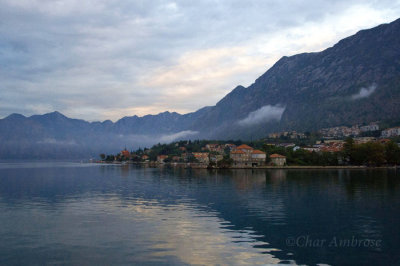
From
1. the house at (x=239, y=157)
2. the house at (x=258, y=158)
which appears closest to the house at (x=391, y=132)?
the house at (x=258, y=158)

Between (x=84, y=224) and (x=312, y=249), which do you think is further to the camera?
(x=84, y=224)

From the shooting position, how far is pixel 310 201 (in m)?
38.6

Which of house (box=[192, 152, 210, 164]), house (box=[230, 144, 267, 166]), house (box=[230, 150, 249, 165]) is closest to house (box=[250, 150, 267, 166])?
house (box=[230, 144, 267, 166])

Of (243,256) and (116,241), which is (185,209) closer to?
(116,241)

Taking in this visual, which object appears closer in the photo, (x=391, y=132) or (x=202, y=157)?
(x=202, y=157)

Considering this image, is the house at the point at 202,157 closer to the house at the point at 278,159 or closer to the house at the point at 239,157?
the house at the point at 239,157

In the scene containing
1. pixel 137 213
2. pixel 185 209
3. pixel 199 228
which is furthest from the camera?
pixel 185 209

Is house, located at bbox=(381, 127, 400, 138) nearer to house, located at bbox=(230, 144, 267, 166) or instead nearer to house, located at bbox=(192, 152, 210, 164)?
house, located at bbox=(230, 144, 267, 166)

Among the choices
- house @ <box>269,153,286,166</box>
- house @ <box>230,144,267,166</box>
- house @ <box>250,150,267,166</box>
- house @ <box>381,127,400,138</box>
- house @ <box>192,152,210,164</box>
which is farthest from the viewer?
house @ <box>381,127,400,138</box>

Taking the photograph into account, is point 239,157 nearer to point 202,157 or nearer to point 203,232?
point 202,157

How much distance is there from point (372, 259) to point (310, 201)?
2068 centimetres

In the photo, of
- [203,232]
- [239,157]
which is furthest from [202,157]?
[203,232]

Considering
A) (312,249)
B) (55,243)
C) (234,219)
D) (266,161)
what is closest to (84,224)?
(55,243)

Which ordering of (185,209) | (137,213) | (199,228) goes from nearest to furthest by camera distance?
1. (199,228)
2. (137,213)
3. (185,209)
